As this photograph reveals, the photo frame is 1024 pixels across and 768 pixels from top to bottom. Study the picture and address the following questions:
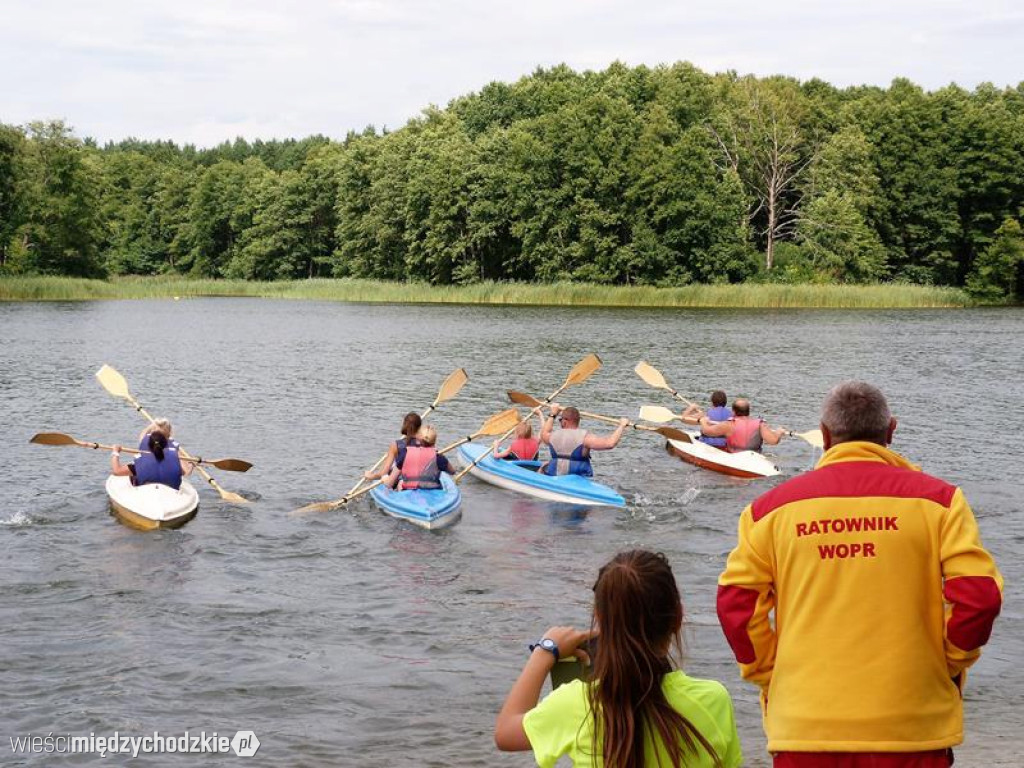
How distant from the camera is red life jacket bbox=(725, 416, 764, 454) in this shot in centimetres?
1695

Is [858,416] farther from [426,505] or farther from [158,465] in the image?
[158,465]

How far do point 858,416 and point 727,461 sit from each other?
523 inches

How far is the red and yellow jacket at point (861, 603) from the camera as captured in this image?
338 centimetres

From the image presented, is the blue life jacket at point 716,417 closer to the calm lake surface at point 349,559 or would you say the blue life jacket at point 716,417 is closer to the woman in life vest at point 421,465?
the calm lake surface at point 349,559

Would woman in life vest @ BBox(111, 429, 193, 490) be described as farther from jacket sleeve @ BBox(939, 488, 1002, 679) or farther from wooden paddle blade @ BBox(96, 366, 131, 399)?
jacket sleeve @ BBox(939, 488, 1002, 679)

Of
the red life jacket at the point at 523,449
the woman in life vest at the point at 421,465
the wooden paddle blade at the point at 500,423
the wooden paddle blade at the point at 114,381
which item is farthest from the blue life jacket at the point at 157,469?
the red life jacket at the point at 523,449

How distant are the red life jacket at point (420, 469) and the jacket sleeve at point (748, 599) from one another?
10.3 meters

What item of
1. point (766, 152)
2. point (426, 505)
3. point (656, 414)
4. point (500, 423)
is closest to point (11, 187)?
point (766, 152)

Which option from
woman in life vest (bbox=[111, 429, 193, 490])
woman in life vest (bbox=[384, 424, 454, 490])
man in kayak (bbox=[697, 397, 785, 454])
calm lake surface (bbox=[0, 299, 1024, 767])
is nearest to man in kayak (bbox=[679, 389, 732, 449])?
man in kayak (bbox=[697, 397, 785, 454])

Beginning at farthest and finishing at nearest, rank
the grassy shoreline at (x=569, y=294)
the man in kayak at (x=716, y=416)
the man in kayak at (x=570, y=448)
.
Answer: the grassy shoreline at (x=569, y=294)
the man in kayak at (x=716, y=416)
the man in kayak at (x=570, y=448)

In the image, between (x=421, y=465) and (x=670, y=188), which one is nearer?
(x=421, y=465)

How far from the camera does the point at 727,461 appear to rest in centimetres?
1664

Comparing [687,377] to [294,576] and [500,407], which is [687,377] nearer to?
[500,407]

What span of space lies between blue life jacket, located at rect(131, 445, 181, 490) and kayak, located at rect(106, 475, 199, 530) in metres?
0.07
